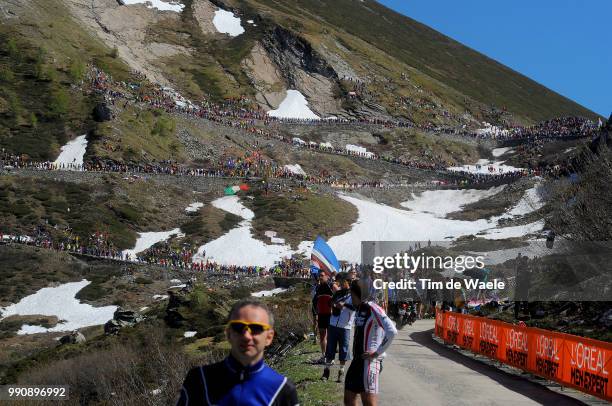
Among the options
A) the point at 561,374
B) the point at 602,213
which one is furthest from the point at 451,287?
the point at 561,374

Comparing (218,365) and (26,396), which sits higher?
(218,365)

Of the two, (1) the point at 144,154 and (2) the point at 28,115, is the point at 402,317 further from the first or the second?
(2) the point at 28,115

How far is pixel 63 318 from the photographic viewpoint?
144 ft

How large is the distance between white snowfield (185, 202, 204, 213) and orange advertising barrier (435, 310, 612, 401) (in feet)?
160

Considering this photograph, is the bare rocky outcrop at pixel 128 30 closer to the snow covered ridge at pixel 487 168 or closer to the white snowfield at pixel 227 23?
the white snowfield at pixel 227 23

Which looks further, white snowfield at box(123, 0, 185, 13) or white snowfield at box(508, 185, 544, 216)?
white snowfield at box(123, 0, 185, 13)

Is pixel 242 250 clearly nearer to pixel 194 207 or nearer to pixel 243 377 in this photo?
pixel 194 207

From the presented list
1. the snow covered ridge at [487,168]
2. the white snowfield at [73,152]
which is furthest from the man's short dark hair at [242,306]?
the snow covered ridge at [487,168]

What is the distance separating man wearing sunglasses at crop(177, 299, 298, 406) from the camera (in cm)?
422

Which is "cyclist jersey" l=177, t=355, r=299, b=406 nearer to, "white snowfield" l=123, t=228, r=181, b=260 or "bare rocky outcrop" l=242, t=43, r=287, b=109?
"white snowfield" l=123, t=228, r=181, b=260

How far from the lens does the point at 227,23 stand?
152875mm

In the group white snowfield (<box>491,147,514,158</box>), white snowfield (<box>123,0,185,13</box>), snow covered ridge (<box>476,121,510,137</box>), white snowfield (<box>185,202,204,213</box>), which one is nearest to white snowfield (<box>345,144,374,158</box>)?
white snowfield (<box>491,147,514,158</box>)

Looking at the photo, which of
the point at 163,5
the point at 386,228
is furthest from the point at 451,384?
the point at 163,5

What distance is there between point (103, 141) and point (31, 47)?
1343 inches
